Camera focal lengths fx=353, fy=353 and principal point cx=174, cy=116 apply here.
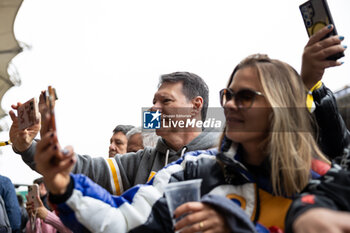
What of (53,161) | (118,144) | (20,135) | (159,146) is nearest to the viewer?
(53,161)

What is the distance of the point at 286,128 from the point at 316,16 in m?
0.70

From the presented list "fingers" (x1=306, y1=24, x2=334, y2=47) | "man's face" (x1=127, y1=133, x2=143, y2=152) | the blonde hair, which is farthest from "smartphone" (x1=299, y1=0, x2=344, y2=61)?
"man's face" (x1=127, y1=133, x2=143, y2=152)

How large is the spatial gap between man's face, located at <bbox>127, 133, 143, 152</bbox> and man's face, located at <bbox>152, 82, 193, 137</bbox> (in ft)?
3.79

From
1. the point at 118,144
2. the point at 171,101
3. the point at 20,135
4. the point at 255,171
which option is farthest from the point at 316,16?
the point at 118,144

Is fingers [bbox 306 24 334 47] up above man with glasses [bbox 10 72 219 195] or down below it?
above

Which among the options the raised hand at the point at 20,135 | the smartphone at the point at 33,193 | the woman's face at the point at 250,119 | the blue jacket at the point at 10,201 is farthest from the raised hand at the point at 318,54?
the blue jacket at the point at 10,201

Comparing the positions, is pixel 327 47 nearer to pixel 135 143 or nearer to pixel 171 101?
pixel 171 101

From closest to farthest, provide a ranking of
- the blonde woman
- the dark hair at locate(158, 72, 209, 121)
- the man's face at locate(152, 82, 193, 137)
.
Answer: the blonde woman, the man's face at locate(152, 82, 193, 137), the dark hair at locate(158, 72, 209, 121)

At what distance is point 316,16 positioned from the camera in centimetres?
193

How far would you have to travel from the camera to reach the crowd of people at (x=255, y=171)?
1.30 meters

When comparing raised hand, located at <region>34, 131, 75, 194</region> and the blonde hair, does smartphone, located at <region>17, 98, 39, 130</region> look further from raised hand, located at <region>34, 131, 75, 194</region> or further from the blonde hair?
the blonde hair

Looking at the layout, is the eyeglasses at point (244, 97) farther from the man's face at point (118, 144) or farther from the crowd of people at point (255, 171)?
the man's face at point (118, 144)

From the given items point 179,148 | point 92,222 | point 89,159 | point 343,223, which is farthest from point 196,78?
point 343,223

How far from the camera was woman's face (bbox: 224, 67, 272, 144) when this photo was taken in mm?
1698
